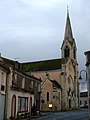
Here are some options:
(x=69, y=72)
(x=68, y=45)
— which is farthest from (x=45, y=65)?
(x=68, y=45)

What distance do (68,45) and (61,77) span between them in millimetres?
12899

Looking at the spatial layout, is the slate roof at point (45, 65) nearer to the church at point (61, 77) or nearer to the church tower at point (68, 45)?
the church at point (61, 77)

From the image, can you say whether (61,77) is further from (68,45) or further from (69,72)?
(68,45)

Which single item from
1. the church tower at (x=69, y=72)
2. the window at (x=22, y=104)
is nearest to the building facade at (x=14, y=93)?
the window at (x=22, y=104)

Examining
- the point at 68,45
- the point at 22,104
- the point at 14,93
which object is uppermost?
the point at 68,45

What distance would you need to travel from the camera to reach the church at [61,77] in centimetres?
6788

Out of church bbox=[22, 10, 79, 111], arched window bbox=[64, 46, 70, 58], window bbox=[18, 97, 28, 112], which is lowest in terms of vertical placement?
window bbox=[18, 97, 28, 112]

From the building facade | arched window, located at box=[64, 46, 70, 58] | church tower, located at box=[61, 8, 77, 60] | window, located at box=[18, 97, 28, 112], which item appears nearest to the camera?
the building facade

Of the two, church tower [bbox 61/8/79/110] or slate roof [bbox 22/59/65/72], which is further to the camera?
slate roof [bbox 22/59/65/72]

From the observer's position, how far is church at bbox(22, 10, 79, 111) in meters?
67.9

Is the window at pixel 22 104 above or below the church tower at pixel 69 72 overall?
below

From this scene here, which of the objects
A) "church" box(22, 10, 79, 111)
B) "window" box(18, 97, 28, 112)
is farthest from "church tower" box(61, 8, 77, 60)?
"window" box(18, 97, 28, 112)

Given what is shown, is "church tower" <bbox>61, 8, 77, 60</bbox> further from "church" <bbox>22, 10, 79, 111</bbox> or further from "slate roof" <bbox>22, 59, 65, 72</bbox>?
"slate roof" <bbox>22, 59, 65, 72</bbox>

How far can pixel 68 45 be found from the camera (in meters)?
81.6
